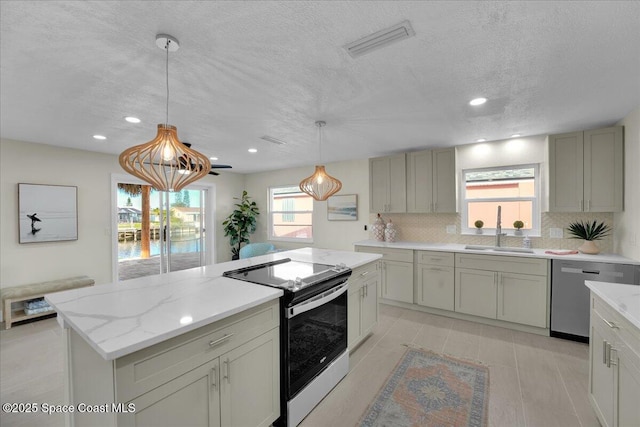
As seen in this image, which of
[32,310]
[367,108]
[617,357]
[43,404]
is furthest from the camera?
[32,310]

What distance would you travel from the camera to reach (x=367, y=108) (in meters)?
2.69

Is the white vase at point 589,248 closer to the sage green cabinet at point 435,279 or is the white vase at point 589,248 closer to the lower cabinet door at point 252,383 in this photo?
the sage green cabinet at point 435,279

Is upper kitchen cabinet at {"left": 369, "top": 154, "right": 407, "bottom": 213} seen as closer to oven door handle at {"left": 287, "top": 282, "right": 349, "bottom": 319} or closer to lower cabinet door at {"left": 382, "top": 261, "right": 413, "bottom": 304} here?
lower cabinet door at {"left": 382, "top": 261, "right": 413, "bottom": 304}

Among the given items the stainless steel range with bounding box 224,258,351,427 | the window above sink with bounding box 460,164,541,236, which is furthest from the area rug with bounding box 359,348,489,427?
the window above sink with bounding box 460,164,541,236

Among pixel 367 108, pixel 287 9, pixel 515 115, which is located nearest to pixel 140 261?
pixel 367 108

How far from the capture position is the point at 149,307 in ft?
4.94

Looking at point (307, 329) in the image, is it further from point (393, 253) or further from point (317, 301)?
point (393, 253)

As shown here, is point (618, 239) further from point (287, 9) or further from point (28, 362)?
point (28, 362)

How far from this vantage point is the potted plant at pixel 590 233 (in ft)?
10.6

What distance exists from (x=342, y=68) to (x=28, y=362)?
398cm

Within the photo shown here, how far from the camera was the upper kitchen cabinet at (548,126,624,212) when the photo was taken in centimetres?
309

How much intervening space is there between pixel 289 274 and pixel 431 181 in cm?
292

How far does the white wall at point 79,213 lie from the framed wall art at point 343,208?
379 centimetres

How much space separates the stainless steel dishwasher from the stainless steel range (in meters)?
2.53
